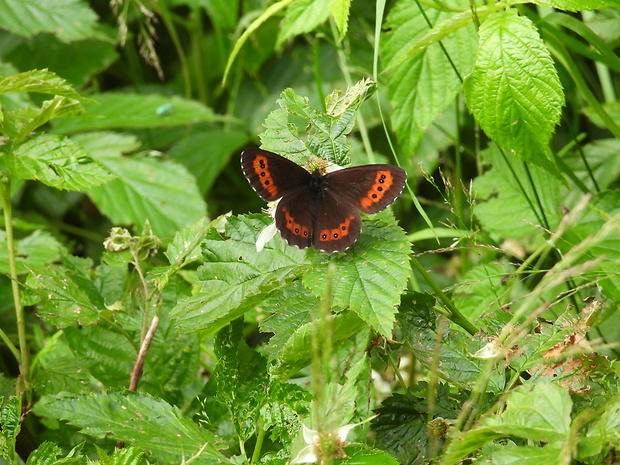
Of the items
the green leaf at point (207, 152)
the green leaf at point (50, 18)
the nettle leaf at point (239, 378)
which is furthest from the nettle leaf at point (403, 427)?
the green leaf at point (50, 18)

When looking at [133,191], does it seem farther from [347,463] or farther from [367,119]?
[347,463]

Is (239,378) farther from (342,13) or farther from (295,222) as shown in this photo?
(342,13)

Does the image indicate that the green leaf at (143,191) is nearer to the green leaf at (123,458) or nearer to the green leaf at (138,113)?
the green leaf at (138,113)

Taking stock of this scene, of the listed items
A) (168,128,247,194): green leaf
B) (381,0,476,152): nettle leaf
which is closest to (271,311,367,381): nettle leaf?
(381,0,476,152): nettle leaf

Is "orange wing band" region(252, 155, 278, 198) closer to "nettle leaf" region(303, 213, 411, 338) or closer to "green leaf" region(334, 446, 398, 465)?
"nettle leaf" region(303, 213, 411, 338)

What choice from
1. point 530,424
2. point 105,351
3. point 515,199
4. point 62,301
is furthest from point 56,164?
point 515,199

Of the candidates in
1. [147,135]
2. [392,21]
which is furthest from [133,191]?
[392,21]
